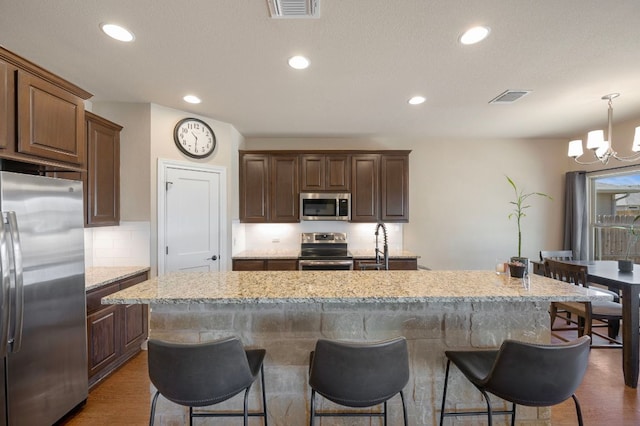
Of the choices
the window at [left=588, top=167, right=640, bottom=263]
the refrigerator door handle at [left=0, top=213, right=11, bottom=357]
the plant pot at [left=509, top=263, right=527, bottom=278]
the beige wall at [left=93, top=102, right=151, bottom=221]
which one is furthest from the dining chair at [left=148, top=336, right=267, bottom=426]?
the window at [left=588, top=167, right=640, bottom=263]

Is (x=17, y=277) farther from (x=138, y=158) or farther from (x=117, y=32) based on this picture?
(x=138, y=158)

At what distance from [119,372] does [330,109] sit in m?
3.44

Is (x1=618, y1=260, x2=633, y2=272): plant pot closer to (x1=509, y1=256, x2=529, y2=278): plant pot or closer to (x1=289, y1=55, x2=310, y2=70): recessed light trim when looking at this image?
(x1=509, y1=256, x2=529, y2=278): plant pot

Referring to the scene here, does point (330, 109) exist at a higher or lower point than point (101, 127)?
higher

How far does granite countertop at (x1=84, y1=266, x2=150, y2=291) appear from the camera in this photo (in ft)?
7.82

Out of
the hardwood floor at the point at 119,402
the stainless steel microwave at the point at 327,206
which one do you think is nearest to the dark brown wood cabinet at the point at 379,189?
the stainless steel microwave at the point at 327,206

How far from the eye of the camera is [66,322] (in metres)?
1.97

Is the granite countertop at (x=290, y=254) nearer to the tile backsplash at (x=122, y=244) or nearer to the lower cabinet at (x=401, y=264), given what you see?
the lower cabinet at (x=401, y=264)

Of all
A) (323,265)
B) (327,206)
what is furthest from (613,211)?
(323,265)

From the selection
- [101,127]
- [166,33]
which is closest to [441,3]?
[166,33]

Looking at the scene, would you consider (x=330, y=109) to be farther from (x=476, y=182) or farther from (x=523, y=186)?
(x=523, y=186)

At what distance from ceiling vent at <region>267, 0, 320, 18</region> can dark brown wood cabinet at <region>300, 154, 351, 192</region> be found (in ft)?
8.12

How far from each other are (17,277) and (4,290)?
8 centimetres

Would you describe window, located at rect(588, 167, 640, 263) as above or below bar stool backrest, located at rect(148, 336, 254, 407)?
above
